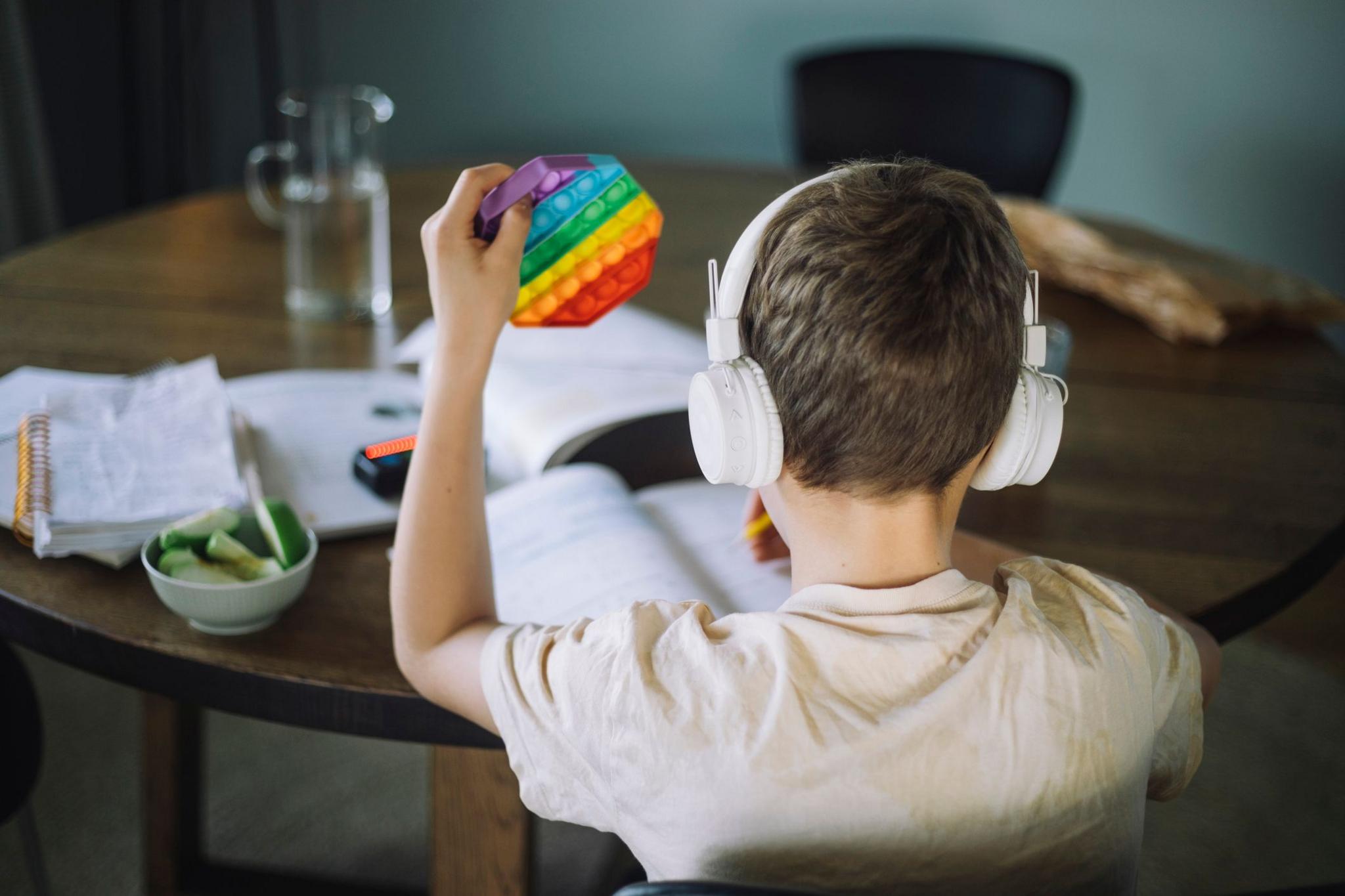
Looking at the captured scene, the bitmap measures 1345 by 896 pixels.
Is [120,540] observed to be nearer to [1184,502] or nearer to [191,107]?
[1184,502]

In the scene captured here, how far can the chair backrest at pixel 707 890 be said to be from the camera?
1.50 ft

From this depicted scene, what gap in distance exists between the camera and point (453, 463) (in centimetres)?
72

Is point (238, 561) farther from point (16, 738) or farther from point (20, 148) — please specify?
point (20, 148)

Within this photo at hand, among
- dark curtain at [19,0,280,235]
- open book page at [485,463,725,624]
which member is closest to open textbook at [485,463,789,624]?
open book page at [485,463,725,624]

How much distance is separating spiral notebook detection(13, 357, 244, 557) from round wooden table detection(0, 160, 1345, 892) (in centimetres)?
3

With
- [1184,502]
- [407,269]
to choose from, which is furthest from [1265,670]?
[407,269]

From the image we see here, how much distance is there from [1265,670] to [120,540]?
1827 mm

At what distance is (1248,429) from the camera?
1201 millimetres

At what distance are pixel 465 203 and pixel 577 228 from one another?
0.28ft

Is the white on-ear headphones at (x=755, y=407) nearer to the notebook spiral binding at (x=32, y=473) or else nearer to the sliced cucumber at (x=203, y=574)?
the sliced cucumber at (x=203, y=574)

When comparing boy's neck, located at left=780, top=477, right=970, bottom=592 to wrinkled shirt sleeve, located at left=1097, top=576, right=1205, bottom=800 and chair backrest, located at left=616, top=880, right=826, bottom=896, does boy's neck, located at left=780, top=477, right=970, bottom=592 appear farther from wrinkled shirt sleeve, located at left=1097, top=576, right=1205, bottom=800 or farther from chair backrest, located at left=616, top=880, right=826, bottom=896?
chair backrest, located at left=616, top=880, right=826, bottom=896

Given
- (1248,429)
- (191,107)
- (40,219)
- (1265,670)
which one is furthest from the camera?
(191,107)

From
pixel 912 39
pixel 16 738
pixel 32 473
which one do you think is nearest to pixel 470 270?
pixel 32 473

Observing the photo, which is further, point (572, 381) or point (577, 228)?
point (572, 381)
